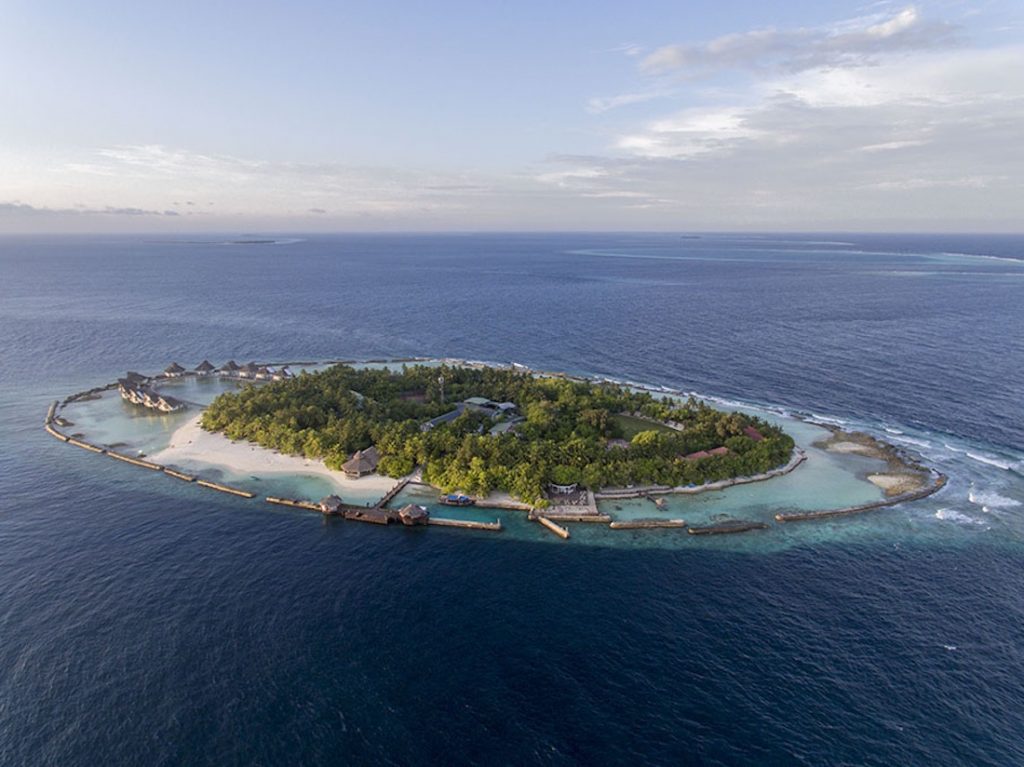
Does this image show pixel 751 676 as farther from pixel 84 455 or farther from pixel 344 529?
pixel 84 455

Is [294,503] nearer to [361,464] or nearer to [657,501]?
[361,464]

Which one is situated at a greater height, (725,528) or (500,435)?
(500,435)

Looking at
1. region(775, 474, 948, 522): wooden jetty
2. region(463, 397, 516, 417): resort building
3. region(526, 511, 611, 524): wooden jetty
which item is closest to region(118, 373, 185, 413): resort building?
region(463, 397, 516, 417): resort building

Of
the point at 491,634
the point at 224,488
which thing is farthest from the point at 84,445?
the point at 491,634

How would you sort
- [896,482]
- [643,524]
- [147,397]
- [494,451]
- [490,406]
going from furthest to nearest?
1. [147,397]
2. [490,406]
3. [494,451]
4. [896,482]
5. [643,524]

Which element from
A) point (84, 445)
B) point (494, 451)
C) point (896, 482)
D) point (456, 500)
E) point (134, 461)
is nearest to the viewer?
point (456, 500)

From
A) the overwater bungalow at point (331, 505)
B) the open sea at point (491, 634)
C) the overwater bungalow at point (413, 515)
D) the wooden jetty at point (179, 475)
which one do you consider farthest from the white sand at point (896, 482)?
the wooden jetty at point (179, 475)
